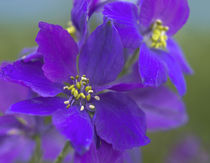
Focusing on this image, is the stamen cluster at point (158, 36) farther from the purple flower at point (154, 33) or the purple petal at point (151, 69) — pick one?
the purple petal at point (151, 69)

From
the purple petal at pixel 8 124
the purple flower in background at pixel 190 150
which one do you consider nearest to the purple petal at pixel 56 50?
the purple petal at pixel 8 124

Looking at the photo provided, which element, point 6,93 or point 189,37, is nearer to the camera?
point 6,93

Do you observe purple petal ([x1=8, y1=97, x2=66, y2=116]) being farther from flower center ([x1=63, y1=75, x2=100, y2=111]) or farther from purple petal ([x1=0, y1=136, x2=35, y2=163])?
purple petal ([x1=0, y1=136, x2=35, y2=163])

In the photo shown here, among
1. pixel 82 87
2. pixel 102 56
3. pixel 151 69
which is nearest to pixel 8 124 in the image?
pixel 82 87

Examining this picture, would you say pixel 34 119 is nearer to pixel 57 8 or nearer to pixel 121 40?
pixel 121 40

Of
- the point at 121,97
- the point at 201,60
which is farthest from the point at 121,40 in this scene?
the point at 201,60
